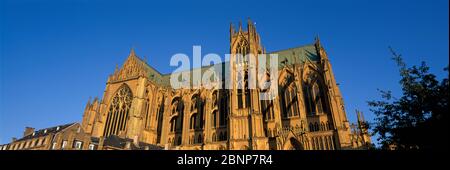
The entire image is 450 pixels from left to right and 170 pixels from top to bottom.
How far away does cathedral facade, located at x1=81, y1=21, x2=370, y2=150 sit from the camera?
3522 cm

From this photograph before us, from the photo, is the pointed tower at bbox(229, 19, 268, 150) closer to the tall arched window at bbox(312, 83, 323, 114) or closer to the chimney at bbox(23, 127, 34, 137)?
the tall arched window at bbox(312, 83, 323, 114)

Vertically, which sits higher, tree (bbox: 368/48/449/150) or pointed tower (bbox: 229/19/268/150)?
pointed tower (bbox: 229/19/268/150)

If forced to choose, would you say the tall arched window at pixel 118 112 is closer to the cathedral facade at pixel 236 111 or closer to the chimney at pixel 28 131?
the cathedral facade at pixel 236 111

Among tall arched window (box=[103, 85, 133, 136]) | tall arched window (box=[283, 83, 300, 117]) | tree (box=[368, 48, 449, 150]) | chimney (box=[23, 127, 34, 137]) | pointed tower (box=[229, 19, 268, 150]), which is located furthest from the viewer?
chimney (box=[23, 127, 34, 137])

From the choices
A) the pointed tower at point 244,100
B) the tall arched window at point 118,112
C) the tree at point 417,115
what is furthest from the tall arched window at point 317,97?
the tall arched window at point 118,112

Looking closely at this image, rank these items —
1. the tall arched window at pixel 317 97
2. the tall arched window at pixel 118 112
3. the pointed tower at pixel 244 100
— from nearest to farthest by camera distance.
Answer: the pointed tower at pixel 244 100 → the tall arched window at pixel 317 97 → the tall arched window at pixel 118 112

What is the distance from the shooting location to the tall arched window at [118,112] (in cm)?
4784

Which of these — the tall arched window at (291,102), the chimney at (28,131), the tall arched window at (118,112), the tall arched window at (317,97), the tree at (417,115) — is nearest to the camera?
the tree at (417,115)

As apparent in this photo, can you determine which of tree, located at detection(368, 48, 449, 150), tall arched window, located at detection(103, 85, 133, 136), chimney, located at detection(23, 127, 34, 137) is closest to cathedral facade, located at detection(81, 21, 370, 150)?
tall arched window, located at detection(103, 85, 133, 136)

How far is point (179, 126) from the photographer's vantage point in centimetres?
4741

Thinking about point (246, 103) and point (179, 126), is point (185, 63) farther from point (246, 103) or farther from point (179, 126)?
point (246, 103)

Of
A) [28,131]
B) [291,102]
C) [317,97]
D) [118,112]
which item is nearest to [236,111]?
[291,102]
